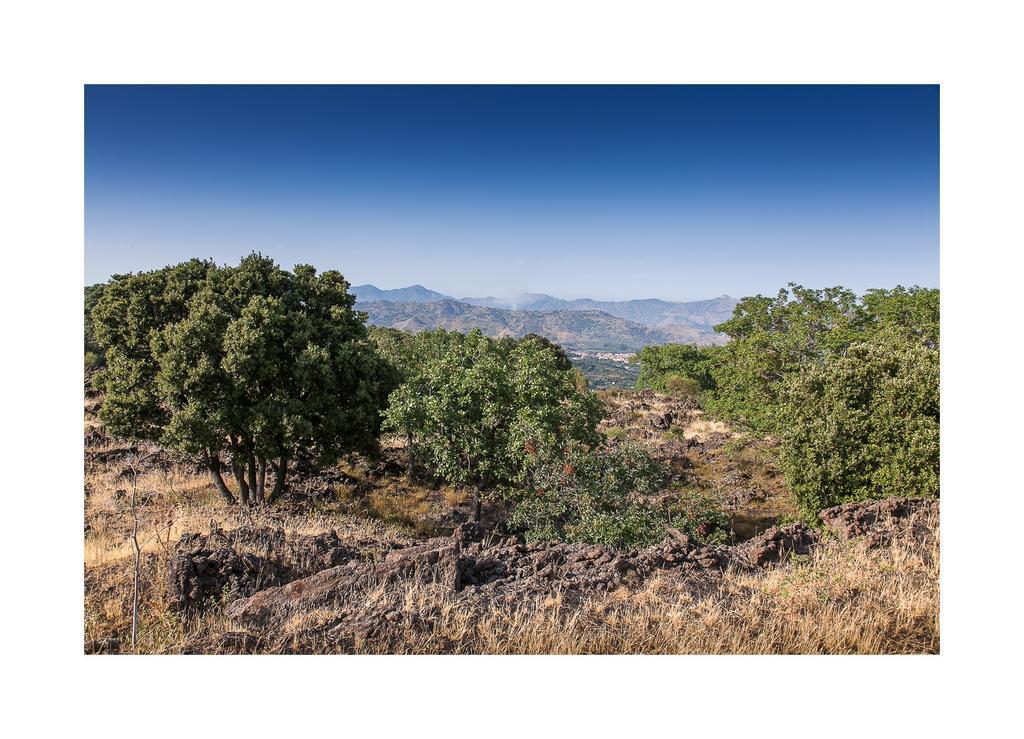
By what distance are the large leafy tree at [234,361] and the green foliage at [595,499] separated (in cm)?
430

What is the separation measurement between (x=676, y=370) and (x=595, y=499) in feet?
120

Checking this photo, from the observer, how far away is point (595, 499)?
31.0 feet

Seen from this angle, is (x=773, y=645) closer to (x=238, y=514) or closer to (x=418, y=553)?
(x=418, y=553)

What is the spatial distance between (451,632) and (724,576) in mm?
3303

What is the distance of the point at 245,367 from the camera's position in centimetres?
1012

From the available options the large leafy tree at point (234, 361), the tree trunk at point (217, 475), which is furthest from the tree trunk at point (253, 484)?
the large leafy tree at point (234, 361)

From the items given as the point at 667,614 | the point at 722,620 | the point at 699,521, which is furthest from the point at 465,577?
the point at 699,521

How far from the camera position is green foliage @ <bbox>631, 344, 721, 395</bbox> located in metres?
41.0

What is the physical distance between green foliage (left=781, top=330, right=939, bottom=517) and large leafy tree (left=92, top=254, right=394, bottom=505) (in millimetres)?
8788

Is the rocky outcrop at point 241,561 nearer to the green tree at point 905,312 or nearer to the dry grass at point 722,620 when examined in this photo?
the dry grass at point 722,620

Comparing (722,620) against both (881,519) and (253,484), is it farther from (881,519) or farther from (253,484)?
(253,484)

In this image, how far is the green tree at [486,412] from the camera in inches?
425

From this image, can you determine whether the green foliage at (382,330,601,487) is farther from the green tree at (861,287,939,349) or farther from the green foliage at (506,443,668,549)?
the green tree at (861,287,939,349)

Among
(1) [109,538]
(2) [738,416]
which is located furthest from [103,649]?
(2) [738,416]
